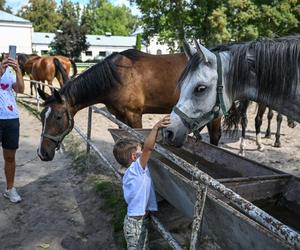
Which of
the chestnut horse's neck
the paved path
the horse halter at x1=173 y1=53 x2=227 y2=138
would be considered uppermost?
the horse halter at x1=173 y1=53 x2=227 y2=138

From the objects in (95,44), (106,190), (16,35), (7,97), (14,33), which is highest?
(7,97)

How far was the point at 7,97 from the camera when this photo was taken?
4.46 meters

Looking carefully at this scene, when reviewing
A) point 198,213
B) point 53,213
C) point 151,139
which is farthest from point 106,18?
point 198,213

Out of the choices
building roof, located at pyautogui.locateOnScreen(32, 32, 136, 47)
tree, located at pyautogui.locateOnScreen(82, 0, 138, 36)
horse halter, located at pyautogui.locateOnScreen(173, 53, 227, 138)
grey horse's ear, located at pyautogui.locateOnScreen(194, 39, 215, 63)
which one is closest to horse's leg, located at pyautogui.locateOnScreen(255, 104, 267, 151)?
horse halter, located at pyautogui.locateOnScreen(173, 53, 227, 138)

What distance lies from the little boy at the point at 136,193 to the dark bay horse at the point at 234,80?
191 mm

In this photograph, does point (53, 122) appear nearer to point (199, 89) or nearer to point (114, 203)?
point (114, 203)

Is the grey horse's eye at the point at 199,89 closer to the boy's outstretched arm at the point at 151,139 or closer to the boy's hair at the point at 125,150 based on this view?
the boy's outstretched arm at the point at 151,139

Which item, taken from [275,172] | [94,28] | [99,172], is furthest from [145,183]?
[94,28]

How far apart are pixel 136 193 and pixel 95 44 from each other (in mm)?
72648

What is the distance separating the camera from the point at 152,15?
23.3 metres

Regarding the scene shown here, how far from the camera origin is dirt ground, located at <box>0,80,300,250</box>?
150 inches

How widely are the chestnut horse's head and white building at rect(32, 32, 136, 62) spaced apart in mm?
65687

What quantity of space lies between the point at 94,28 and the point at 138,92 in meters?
88.1

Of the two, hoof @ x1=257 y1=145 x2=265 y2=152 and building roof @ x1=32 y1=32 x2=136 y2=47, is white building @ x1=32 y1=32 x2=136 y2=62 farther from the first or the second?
hoof @ x1=257 y1=145 x2=265 y2=152
